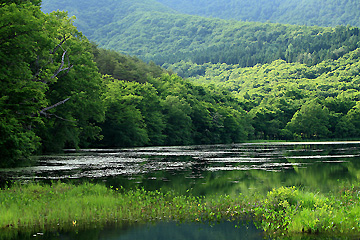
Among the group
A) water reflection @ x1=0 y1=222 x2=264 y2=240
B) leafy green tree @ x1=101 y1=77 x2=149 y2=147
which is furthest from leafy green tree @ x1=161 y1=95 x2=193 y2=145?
water reflection @ x1=0 y1=222 x2=264 y2=240

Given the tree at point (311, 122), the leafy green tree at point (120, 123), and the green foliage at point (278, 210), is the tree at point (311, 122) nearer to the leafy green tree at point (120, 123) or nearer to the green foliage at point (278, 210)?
the leafy green tree at point (120, 123)

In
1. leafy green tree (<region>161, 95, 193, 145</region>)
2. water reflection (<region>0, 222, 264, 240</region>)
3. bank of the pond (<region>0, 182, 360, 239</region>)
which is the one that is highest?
leafy green tree (<region>161, 95, 193, 145</region>)

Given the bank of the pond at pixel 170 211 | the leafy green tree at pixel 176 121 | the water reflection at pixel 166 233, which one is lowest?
the water reflection at pixel 166 233

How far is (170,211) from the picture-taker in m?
23.0

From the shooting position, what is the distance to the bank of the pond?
1939 cm

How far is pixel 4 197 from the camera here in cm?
2400

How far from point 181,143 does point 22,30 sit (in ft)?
327

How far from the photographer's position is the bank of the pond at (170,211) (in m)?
19.4

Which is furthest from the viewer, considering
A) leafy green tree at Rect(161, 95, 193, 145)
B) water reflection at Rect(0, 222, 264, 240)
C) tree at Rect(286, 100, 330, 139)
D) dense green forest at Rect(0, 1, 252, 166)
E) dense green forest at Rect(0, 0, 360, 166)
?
tree at Rect(286, 100, 330, 139)

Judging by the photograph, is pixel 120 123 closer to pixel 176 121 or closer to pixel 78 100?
pixel 176 121

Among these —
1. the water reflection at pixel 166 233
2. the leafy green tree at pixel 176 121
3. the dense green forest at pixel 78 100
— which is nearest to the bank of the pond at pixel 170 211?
the water reflection at pixel 166 233

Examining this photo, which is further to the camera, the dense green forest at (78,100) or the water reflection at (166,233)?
the dense green forest at (78,100)

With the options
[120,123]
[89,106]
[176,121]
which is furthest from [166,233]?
[176,121]

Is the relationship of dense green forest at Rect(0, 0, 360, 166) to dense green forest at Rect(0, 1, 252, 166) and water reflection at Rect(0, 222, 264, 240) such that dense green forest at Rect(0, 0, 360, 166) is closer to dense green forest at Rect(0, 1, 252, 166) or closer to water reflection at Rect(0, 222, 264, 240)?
dense green forest at Rect(0, 1, 252, 166)
